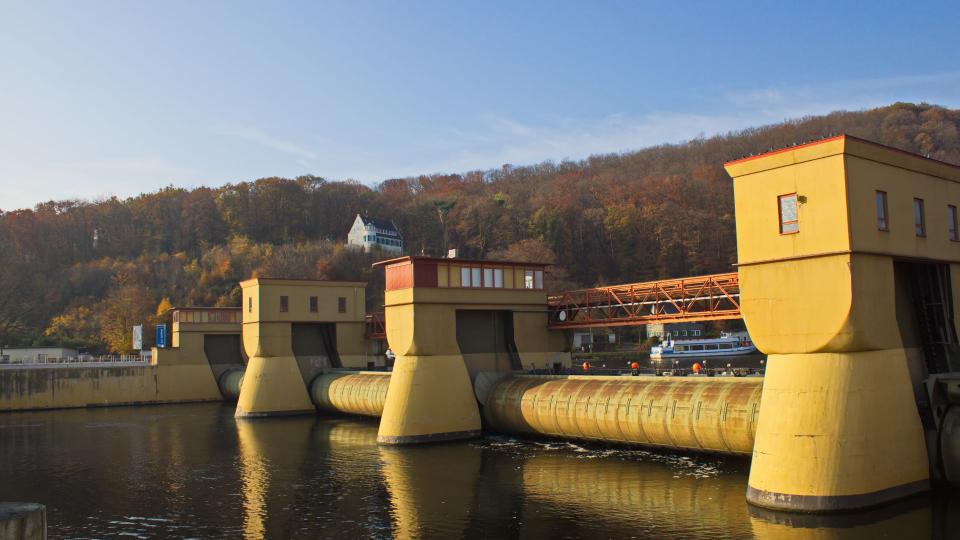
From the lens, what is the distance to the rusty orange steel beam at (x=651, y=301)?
3219 centimetres

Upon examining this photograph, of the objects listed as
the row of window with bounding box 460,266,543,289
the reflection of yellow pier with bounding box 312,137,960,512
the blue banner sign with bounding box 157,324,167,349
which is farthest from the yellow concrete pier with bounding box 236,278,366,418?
the reflection of yellow pier with bounding box 312,137,960,512

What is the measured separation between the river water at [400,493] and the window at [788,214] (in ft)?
25.8

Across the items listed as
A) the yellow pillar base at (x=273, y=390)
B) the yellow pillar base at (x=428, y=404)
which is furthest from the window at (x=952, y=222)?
the yellow pillar base at (x=273, y=390)

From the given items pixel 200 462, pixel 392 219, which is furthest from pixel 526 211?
pixel 200 462

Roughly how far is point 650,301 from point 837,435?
16.2 metres

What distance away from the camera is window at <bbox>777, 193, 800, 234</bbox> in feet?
70.8

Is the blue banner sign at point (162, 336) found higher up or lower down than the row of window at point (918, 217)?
lower down

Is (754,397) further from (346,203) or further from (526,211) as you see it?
(346,203)

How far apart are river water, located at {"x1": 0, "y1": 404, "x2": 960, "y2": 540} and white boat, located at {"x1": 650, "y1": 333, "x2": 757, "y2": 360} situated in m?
63.8

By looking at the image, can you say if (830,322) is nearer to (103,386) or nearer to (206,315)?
(206,315)

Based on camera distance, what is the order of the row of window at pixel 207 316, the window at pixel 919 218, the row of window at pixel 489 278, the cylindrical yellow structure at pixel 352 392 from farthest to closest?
the row of window at pixel 207 316, the cylindrical yellow structure at pixel 352 392, the row of window at pixel 489 278, the window at pixel 919 218

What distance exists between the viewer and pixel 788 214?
21766mm

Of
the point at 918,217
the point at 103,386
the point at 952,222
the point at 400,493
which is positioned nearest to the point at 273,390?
the point at 103,386

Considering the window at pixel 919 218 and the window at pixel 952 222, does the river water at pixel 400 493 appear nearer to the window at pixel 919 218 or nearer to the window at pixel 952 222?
the window at pixel 919 218
